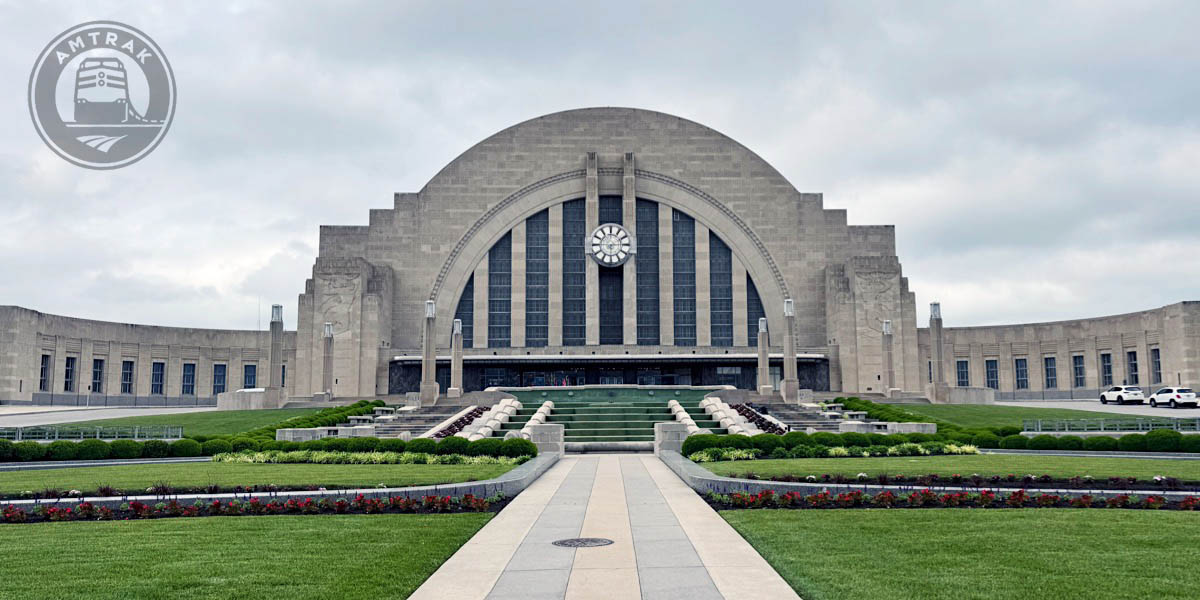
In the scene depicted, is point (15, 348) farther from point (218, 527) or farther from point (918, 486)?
point (918, 486)

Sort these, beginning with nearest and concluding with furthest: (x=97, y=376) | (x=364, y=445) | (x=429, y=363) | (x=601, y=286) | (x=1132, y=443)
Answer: (x=364, y=445) → (x=1132, y=443) → (x=429, y=363) → (x=97, y=376) → (x=601, y=286)

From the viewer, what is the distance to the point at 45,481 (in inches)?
711

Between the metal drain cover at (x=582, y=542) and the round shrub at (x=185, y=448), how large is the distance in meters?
20.5

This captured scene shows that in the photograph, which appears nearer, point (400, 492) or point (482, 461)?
point (400, 492)

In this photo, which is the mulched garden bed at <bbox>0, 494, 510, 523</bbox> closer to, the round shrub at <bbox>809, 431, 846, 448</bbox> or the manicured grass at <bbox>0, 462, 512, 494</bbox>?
the manicured grass at <bbox>0, 462, 512, 494</bbox>

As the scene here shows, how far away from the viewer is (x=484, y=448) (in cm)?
2477

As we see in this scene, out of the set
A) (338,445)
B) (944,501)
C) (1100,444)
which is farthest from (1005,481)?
(338,445)

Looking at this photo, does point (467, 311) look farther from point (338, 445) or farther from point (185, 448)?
point (338, 445)

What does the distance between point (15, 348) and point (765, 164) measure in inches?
2042

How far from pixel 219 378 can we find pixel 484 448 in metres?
51.0

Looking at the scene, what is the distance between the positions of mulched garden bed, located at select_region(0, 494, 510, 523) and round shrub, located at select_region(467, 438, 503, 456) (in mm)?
10354

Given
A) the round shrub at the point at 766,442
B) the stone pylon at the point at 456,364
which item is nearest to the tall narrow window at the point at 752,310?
the stone pylon at the point at 456,364

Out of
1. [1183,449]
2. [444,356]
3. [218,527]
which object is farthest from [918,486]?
[444,356]

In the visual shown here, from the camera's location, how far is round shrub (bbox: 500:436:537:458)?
24531mm
